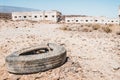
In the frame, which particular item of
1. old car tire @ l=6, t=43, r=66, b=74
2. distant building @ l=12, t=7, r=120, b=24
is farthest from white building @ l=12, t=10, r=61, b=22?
old car tire @ l=6, t=43, r=66, b=74

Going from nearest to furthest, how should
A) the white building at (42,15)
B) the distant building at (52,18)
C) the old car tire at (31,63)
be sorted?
the old car tire at (31,63) → the white building at (42,15) → the distant building at (52,18)

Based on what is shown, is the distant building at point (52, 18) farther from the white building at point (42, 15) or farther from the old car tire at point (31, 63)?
the old car tire at point (31, 63)

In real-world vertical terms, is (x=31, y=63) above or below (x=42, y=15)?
below

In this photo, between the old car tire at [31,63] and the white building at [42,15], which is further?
the white building at [42,15]

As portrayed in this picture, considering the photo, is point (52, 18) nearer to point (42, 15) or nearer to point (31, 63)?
point (42, 15)

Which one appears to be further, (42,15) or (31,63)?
(42,15)

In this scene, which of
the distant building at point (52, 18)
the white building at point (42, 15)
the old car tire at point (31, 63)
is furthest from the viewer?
the distant building at point (52, 18)

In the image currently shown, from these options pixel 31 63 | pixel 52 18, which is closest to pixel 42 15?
pixel 52 18

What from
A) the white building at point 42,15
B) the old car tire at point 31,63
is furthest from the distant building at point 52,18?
the old car tire at point 31,63

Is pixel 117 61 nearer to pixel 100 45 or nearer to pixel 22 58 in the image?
pixel 100 45

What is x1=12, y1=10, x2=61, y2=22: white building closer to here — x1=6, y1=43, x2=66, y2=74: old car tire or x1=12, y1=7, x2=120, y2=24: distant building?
x1=12, y1=7, x2=120, y2=24: distant building

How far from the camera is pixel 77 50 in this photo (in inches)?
365

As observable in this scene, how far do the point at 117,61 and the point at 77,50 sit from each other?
6.47 ft

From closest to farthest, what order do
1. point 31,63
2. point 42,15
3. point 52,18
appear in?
point 31,63 → point 52,18 → point 42,15
